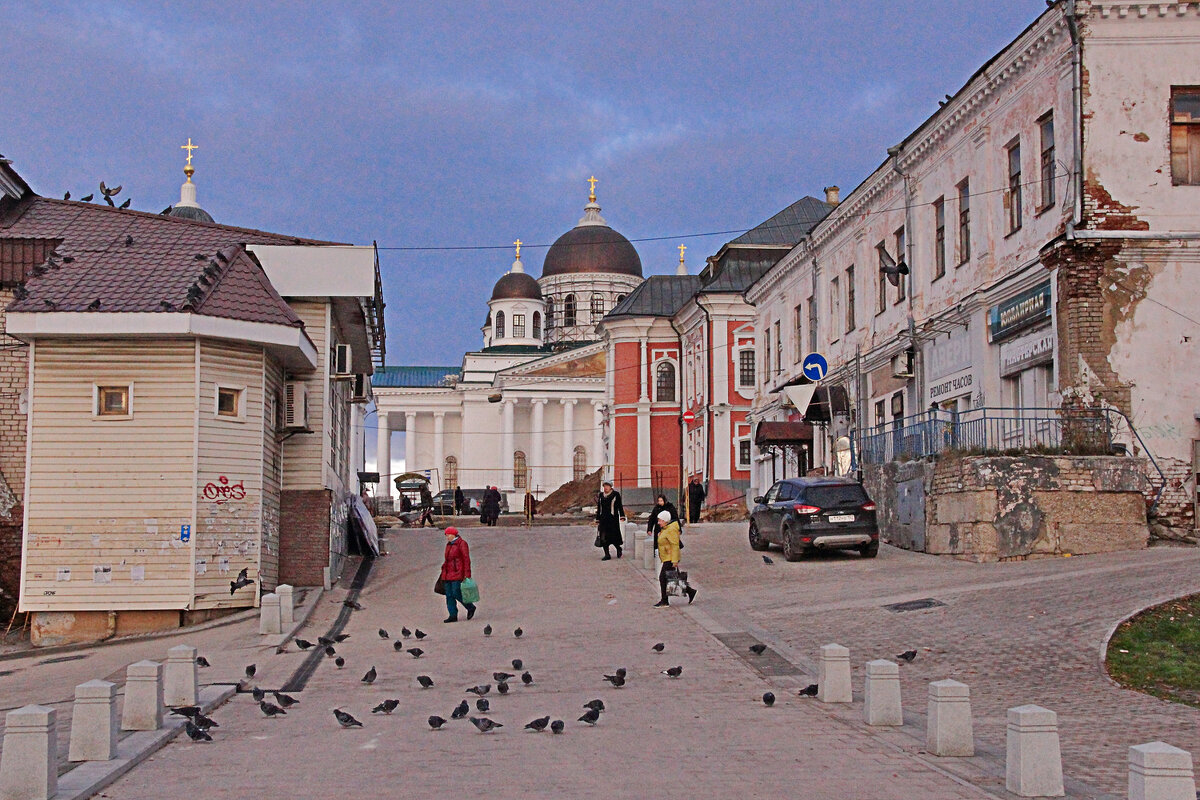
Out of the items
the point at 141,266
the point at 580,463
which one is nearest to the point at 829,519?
the point at 141,266

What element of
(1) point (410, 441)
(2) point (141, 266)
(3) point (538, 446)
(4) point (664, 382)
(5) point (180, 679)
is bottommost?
(5) point (180, 679)

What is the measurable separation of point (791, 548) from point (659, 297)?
1850 inches

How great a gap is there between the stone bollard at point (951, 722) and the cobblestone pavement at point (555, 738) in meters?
0.26

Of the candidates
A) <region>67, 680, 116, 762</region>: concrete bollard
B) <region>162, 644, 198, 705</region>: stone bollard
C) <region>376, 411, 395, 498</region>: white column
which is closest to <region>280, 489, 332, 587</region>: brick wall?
<region>162, 644, 198, 705</region>: stone bollard

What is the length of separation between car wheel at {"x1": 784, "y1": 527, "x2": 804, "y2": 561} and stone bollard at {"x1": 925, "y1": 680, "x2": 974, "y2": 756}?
611 inches

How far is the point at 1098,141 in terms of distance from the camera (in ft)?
81.2

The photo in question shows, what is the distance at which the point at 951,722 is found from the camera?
10.8m

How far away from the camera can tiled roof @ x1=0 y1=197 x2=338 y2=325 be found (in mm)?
22469

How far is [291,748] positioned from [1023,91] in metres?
20.3

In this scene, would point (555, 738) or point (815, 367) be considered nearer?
point (555, 738)

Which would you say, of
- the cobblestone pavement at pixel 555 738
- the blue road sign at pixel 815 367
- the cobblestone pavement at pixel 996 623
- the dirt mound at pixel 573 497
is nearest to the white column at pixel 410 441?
the dirt mound at pixel 573 497

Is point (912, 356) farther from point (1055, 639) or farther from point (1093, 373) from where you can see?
point (1055, 639)

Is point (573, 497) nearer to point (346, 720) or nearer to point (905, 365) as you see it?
point (905, 365)

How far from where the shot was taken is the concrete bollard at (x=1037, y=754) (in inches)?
368
